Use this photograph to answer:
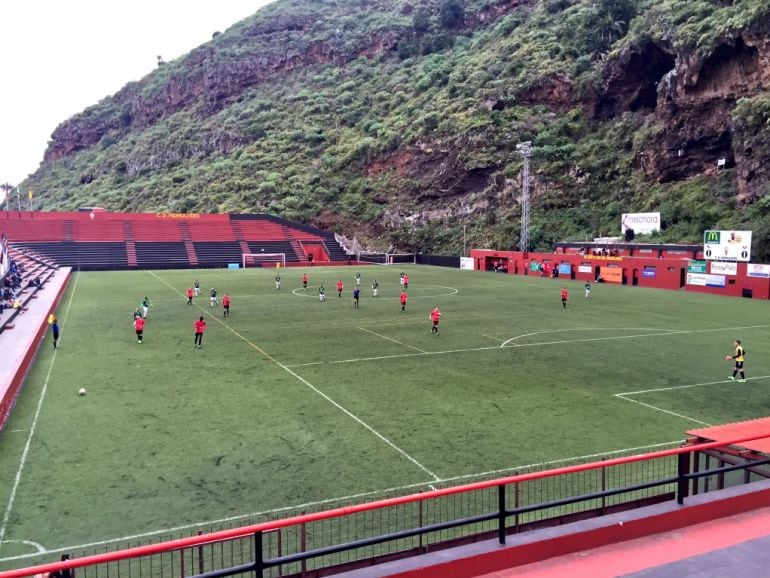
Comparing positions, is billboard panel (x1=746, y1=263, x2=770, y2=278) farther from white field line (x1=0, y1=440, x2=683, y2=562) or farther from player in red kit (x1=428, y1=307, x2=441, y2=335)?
white field line (x1=0, y1=440, x2=683, y2=562)

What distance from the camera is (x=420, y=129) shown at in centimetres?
9281

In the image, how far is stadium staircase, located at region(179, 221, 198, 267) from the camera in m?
73.0

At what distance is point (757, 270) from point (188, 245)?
199 feet

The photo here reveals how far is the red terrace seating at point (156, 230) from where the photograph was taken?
7656cm

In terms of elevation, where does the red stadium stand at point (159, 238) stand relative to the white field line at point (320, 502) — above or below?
above

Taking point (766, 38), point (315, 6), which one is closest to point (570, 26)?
point (766, 38)

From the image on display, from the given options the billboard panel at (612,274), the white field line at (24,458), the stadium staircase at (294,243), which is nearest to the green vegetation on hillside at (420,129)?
the stadium staircase at (294,243)

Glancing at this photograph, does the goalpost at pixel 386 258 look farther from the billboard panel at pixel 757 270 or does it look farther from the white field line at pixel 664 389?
the white field line at pixel 664 389

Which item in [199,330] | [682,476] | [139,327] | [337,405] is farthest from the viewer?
[139,327]

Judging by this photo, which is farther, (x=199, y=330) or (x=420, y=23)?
(x=420, y=23)

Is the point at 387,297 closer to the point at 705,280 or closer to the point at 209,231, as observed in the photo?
the point at 705,280

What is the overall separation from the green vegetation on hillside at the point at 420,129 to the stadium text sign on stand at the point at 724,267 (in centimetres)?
856

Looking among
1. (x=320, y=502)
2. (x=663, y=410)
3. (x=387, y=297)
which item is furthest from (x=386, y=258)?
(x=320, y=502)

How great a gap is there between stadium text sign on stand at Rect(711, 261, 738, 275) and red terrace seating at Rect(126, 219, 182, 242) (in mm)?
59846
